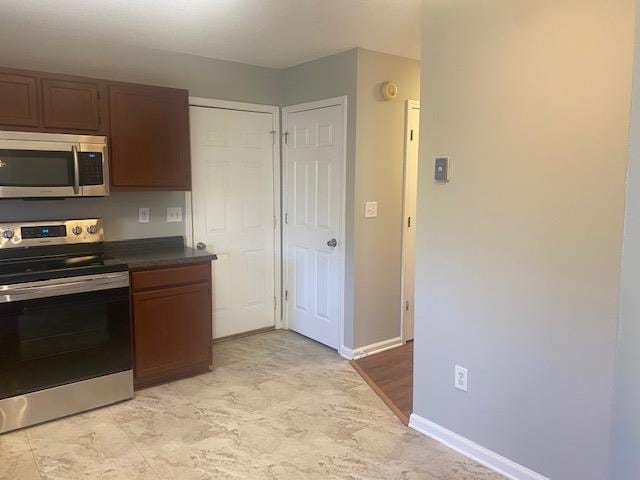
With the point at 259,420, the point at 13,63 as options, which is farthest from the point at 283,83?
the point at 259,420

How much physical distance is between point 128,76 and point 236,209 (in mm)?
1344

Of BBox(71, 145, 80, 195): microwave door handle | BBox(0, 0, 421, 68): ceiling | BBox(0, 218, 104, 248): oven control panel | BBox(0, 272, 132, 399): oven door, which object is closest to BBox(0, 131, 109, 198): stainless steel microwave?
BBox(71, 145, 80, 195): microwave door handle

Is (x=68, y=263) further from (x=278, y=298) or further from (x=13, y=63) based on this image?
(x=278, y=298)

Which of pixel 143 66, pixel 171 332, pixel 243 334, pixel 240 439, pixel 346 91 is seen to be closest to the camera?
pixel 240 439

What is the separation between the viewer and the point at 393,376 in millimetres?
3471

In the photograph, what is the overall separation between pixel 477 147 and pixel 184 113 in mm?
2164

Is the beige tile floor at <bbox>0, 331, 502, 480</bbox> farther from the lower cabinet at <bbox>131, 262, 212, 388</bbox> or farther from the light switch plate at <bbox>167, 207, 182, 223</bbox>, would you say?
the light switch plate at <bbox>167, 207, 182, 223</bbox>

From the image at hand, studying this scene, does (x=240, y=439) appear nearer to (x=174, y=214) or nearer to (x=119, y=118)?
(x=174, y=214)

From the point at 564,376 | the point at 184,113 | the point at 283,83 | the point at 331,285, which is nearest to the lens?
the point at 564,376

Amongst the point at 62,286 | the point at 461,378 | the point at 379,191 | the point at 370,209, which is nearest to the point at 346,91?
the point at 379,191

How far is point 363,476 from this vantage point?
232 cm

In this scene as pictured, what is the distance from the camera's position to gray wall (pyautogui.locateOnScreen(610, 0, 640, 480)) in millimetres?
646

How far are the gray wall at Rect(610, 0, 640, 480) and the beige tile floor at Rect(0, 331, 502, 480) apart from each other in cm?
184

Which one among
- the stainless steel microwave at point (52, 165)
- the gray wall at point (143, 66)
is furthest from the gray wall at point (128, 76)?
the stainless steel microwave at point (52, 165)
